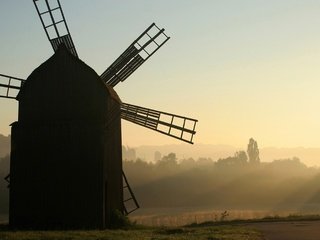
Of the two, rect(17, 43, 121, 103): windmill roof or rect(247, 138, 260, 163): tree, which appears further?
rect(247, 138, 260, 163): tree

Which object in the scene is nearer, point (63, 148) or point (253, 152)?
A: point (63, 148)

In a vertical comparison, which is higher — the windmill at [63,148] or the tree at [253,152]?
the tree at [253,152]

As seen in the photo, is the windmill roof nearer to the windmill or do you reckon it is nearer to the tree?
the windmill

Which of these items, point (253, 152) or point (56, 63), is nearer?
point (56, 63)

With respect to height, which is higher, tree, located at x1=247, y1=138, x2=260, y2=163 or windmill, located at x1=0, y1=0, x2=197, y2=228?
tree, located at x1=247, y1=138, x2=260, y2=163

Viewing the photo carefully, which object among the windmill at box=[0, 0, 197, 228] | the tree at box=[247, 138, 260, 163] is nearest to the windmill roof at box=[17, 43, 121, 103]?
the windmill at box=[0, 0, 197, 228]

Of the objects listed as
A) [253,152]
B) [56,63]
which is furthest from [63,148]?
[253,152]

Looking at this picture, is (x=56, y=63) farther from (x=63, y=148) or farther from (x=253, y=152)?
(x=253, y=152)

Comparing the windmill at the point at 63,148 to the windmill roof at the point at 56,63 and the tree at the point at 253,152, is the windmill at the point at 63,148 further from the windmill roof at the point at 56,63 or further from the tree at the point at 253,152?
the tree at the point at 253,152

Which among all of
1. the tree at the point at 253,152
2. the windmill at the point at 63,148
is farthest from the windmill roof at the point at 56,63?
the tree at the point at 253,152

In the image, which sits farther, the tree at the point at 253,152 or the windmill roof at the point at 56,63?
the tree at the point at 253,152

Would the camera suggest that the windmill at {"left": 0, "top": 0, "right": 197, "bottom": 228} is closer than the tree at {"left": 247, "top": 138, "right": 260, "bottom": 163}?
Yes

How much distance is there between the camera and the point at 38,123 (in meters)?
27.1

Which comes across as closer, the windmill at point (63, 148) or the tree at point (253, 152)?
the windmill at point (63, 148)
